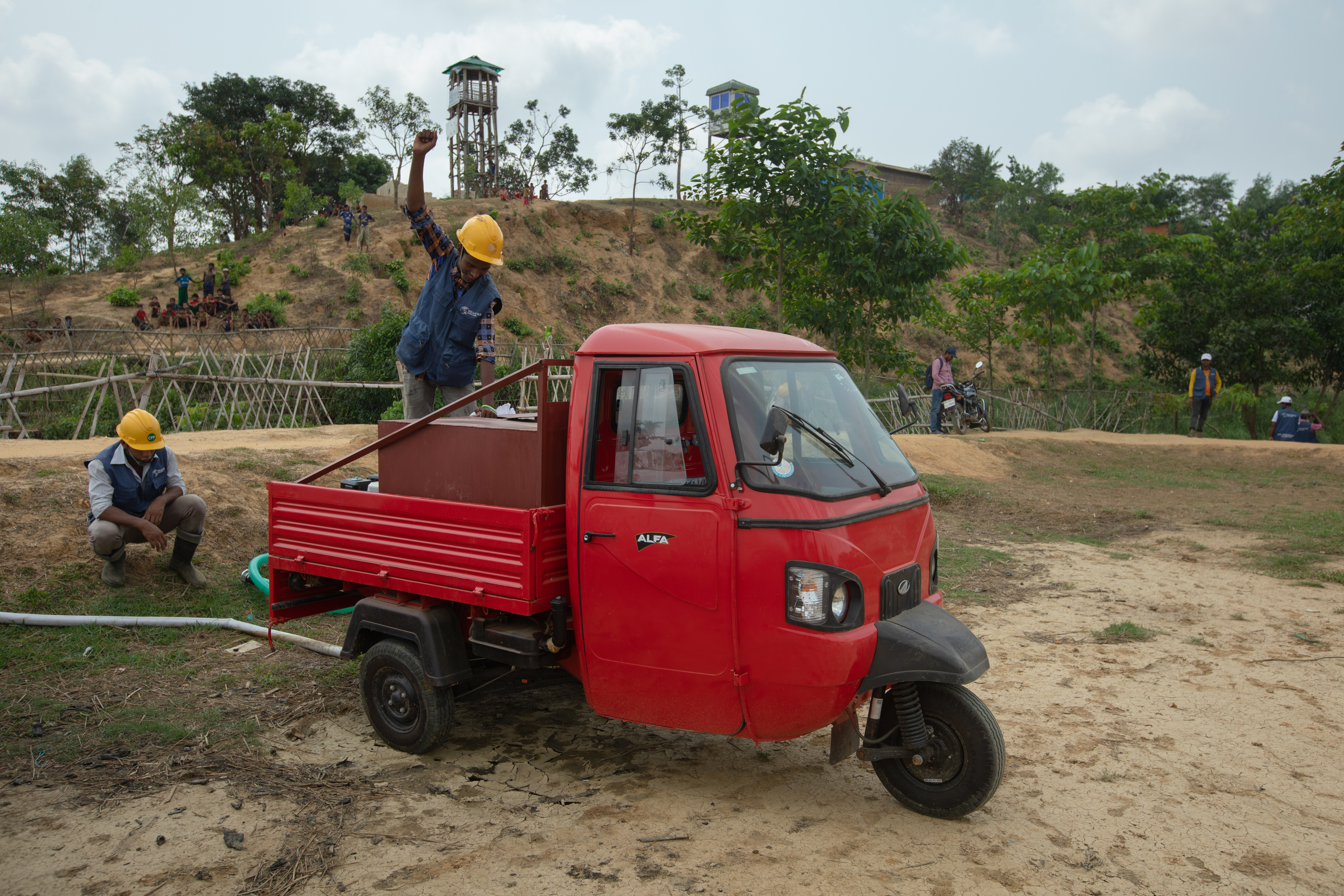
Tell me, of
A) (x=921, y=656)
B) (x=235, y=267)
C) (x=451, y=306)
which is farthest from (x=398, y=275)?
(x=921, y=656)

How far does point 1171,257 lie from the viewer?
2206cm

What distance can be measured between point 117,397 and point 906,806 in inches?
589

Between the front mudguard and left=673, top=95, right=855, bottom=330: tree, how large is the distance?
32.7ft

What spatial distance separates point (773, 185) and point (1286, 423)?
1361 cm

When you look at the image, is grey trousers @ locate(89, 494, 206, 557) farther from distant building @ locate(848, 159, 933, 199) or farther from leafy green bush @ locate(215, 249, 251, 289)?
distant building @ locate(848, 159, 933, 199)

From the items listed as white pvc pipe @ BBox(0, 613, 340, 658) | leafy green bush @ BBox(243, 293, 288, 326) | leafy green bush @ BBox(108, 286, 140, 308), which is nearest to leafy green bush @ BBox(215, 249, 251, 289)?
leafy green bush @ BBox(243, 293, 288, 326)

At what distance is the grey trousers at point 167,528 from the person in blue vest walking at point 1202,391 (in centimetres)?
1989

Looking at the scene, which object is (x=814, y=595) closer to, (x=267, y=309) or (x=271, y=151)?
(x=267, y=309)

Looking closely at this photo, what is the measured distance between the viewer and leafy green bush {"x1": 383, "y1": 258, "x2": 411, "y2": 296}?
3023cm

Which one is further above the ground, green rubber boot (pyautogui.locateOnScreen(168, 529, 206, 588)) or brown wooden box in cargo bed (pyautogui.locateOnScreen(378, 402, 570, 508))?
brown wooden box in cargo bed (pyautogui.locateOnScreen(378, 402, 570, 508))

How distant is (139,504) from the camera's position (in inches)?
241

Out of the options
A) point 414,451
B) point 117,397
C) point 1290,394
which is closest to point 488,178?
point 117,397

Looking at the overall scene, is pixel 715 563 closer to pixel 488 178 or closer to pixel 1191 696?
pixel 1191 696

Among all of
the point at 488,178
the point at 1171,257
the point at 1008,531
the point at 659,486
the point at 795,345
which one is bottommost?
the point at 1008,531
